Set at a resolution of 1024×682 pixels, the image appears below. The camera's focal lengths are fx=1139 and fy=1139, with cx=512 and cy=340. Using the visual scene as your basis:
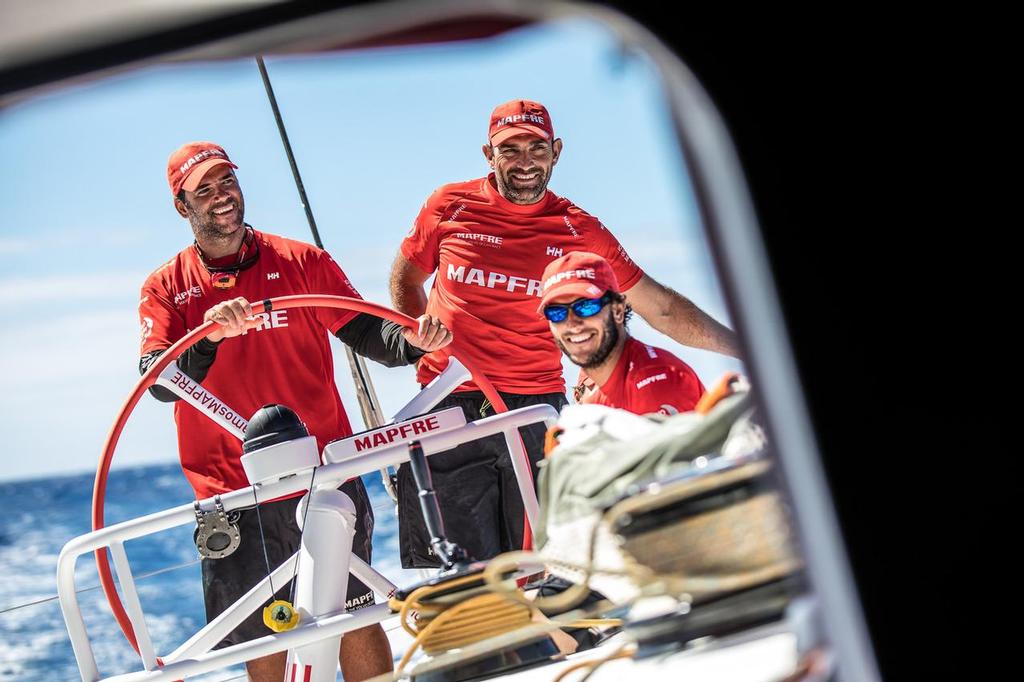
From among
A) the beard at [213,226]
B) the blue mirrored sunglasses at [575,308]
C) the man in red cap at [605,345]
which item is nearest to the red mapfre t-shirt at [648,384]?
the man in red cap at [605,345]

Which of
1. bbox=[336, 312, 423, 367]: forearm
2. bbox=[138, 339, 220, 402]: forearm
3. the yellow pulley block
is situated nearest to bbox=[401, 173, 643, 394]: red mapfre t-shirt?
bbox=[336, 312, 423, 367]: forearm

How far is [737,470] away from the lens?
1.27 metres

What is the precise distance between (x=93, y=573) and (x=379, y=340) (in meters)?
A: 13.9

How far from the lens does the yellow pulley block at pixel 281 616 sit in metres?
2.28

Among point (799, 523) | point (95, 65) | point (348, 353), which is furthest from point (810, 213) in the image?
point (348, 353)

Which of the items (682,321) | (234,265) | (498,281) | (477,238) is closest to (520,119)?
(477,238)

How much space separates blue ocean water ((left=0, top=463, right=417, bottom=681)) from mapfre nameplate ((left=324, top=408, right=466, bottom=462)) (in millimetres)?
1284

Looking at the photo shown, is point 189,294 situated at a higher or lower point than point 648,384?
higher

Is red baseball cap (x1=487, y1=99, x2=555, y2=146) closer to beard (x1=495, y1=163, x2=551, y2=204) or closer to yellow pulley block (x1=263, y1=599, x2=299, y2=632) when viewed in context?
beard (x1=495, y1=163, x2=551, y2=204)

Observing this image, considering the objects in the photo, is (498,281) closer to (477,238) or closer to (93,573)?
(477,238)

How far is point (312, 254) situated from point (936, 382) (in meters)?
2.40

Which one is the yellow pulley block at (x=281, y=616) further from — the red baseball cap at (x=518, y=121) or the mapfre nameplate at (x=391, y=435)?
the red baseball cap at (x=518, y=121)

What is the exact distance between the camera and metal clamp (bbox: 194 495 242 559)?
2.49 m

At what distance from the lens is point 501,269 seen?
325 cm
